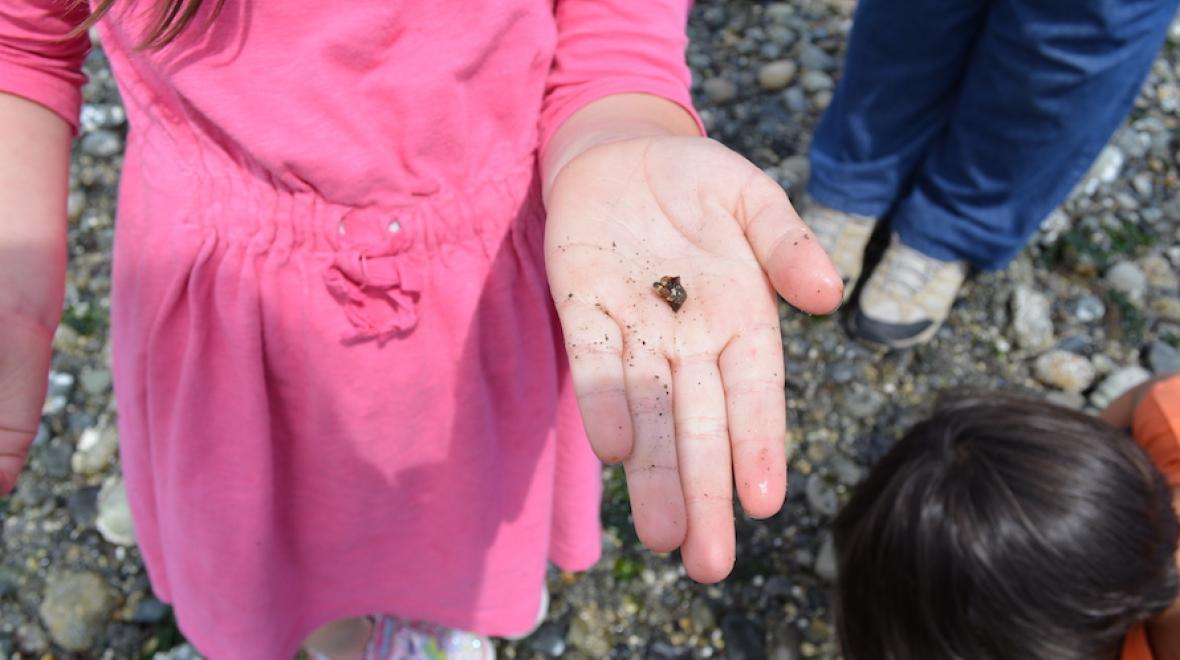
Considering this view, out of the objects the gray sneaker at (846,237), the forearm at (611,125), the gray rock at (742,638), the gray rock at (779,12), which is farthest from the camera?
the gray rock at (779,12)

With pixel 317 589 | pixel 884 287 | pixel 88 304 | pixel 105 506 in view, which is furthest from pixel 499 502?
pixel 88 304

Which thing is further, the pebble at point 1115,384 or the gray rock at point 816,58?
the gray rock at point 816,58

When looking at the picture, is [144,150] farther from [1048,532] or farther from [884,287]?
[884,287]

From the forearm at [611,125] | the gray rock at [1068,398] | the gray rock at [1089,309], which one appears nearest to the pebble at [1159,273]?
the gray rock at [1089,309]

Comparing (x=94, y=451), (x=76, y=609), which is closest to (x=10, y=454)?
(x=76, y=609)

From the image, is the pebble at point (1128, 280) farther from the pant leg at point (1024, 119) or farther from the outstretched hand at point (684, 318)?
the outstretched hand at point (684, 318)

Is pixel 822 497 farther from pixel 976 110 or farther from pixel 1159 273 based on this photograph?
pixel 1159 273
